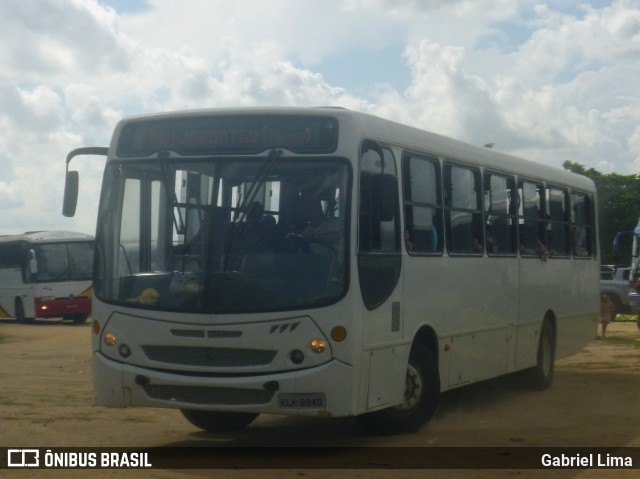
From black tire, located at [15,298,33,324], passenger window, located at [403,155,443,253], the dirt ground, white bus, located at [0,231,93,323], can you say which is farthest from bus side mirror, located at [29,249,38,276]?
passenger window, located at [403,155,443,253]

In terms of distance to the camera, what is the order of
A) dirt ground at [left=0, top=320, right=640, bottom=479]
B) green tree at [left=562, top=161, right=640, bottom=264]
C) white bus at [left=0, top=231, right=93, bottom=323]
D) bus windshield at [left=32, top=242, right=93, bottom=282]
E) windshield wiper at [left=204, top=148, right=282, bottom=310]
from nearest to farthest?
dirt ground at [left=0, top=320, right=640, bottom=479], windshield wiper at [left=204, top=148, right=282, bottom=310], white bus at [left=0, top=231, right=93, bottom=323], bus windshield at [left=32, top=242, right=93, bottom=282], green tree at [left=562, top=161, right=640, bottom=264]

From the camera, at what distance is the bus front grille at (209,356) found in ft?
31.0

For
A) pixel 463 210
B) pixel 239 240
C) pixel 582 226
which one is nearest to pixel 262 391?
pixel 239 240

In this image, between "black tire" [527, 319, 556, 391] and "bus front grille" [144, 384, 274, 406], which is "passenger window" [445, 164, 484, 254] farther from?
"bus front grille" [144, 384, 274, 406]

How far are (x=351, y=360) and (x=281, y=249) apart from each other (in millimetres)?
1066

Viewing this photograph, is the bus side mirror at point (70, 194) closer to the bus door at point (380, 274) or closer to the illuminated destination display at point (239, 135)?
the illuminated destination display at point (239, 135)

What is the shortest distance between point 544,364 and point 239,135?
725 centimetres

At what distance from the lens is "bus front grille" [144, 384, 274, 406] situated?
9406 mm

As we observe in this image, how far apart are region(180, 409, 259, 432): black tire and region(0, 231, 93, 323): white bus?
2502cm

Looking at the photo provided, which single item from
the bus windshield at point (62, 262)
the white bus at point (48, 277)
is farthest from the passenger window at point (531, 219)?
the bus windshield at point (62, 262)

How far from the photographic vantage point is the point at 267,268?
9.52 meters

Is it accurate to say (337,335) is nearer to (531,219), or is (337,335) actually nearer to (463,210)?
(463,210)

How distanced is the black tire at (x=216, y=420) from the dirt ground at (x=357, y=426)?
0.11m

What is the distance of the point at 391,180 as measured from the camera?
1034 cm
